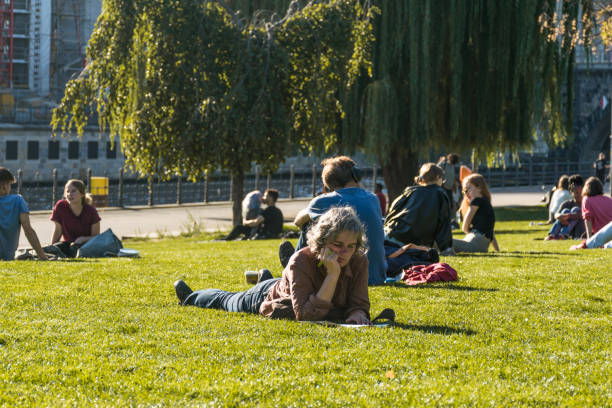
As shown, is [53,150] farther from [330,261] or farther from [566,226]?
[330,261]

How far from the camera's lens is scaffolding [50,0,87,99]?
64125 millimetres

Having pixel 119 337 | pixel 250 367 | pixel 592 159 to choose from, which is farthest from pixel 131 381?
pixel 592 159

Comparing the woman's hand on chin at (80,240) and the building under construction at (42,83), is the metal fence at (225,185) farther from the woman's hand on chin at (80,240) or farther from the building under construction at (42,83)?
the woman's hand on chin at (80,240)

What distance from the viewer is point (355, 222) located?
18.9 feet

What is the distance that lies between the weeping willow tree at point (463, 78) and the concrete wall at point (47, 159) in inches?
1405

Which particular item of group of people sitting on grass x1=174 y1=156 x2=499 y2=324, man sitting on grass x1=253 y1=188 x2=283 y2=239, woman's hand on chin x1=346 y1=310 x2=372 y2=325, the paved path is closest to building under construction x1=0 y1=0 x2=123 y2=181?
the paved path

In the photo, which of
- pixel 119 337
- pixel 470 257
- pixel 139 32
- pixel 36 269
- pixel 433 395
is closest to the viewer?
pixel 433 395

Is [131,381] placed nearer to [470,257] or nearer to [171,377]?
[171,377]

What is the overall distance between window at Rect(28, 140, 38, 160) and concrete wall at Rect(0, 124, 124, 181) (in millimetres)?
180

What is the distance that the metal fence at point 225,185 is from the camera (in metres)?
36.9

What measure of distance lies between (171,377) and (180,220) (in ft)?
70.2

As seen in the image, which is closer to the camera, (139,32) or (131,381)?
Answer: (131,381)

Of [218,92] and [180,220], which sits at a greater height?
[218,92]

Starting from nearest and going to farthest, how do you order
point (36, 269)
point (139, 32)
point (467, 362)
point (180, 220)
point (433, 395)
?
point (433, 395) → point (467, 362) → point (36, 269) → point (139, 32) → point (180, 220)
